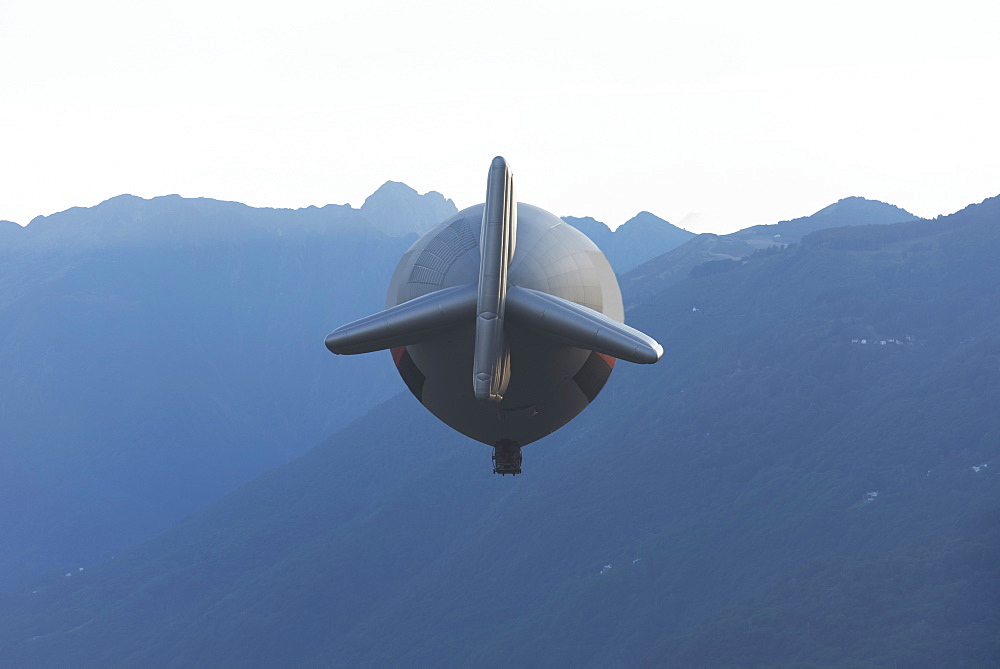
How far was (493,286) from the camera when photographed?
34.2 m

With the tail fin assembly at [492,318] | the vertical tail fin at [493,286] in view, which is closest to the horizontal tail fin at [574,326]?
the tail fin assembly at [492,318]

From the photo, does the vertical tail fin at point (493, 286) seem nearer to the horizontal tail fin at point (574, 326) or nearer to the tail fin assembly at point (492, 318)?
the tail fin assembly at point (492, 318)

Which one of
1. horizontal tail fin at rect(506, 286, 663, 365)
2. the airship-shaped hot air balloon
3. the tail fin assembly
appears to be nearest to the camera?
horizontal tail fin at rect(506, 286, 663, 365)

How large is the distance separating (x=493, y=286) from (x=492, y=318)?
0.91 m

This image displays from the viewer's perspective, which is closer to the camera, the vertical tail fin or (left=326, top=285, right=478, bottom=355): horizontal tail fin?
the vertical tail fin

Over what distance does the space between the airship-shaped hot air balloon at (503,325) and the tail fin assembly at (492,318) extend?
29 millimetres

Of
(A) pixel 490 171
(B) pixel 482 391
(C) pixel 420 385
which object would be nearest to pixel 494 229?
(A) pixel 490 171

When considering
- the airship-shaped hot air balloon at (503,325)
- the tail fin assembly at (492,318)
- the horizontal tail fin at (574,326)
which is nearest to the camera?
the horizontal tail fin at (574,326)

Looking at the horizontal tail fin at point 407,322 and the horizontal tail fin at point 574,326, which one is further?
the horizontal tail fin at point 407,322

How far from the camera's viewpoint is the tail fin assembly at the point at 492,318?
112 ft

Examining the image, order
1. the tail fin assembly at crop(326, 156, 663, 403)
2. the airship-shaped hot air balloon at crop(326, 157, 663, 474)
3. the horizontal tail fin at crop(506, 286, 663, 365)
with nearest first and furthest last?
the horizontal tail fin at crop(506, 286, 663, 365) → the tail fin assembly at crop(326, 156, 663, 403) → the airship-shaped hot air balloon at crop(326, 157, 663, 474)

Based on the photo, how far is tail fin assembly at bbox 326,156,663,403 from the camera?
34.0m

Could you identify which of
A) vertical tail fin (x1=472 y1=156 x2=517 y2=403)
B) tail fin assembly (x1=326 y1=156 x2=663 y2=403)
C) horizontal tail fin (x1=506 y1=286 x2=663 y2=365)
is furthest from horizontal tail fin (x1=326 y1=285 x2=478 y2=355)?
horizontal tail fin (x1=506 y1=286 x2=663 y2=365)

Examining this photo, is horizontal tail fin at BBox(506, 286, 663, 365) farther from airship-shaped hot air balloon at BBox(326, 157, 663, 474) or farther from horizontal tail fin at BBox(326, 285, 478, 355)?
horizontal tail fin at BBox(326, 285, 478, 355)
